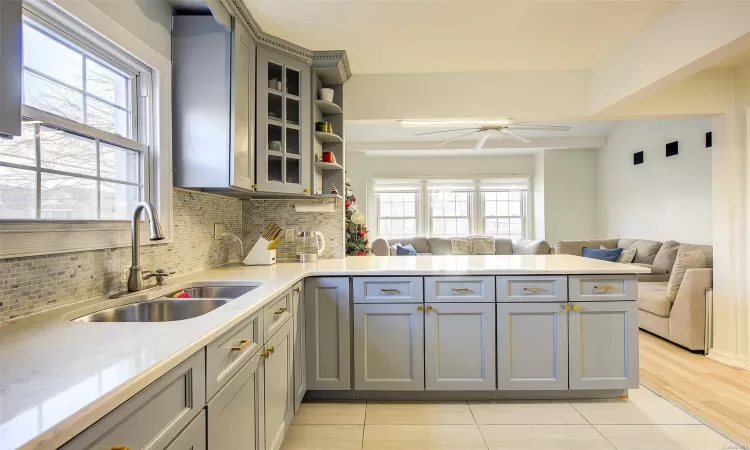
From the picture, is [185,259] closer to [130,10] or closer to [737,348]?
[130,10]

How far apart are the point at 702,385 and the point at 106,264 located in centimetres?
371

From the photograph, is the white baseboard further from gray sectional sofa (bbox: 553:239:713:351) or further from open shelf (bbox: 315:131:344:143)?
open shelf (bbox: 315:131:344:143)

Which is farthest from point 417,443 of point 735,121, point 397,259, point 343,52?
point 735,121

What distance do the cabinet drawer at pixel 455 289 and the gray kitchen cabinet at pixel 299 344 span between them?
30.4 inches

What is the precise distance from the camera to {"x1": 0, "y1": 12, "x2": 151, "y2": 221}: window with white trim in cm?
125

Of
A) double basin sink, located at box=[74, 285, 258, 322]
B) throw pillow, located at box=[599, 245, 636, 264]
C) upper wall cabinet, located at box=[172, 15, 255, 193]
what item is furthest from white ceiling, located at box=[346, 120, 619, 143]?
double basin sink, located at box=[74, 285, 258, 322]

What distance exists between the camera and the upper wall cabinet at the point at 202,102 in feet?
6.68

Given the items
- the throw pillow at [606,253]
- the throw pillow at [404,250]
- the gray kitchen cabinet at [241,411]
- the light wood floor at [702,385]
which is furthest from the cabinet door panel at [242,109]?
the throw pillow at [606,253]

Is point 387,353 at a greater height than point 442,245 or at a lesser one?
lesser

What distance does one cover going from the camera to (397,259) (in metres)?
3.02

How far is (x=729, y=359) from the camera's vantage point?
3.04 metres

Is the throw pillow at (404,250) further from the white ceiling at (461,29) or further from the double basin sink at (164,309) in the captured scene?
the double basin sink at (164,309)

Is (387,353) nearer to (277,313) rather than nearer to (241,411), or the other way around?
(277,313)

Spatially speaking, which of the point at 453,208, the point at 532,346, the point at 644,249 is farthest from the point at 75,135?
the point at 453,208
